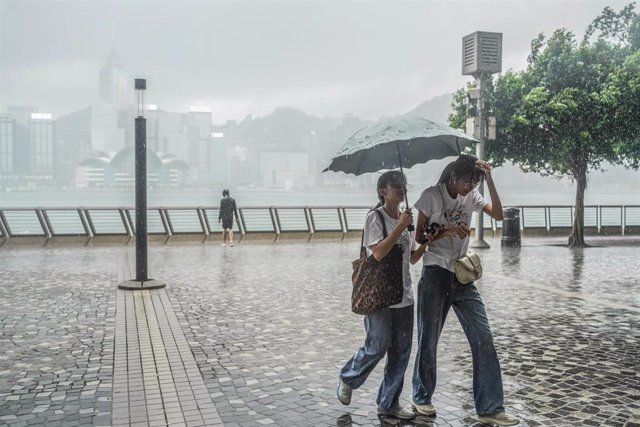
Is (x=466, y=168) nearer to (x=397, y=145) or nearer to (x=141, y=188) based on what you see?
(x=397, y=145)

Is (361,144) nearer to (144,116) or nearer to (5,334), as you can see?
(5,334)

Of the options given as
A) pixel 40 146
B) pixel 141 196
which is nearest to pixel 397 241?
pixel 141 196

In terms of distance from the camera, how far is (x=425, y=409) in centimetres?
456

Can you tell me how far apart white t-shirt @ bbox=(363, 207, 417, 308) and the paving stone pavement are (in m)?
0.88

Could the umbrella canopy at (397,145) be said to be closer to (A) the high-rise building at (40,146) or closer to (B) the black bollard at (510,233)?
(B) the black bollard at (510,233)

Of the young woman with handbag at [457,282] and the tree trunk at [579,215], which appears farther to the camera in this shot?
the tree trunk at [579,215]

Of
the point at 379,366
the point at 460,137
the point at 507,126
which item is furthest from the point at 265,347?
the point at 507,126

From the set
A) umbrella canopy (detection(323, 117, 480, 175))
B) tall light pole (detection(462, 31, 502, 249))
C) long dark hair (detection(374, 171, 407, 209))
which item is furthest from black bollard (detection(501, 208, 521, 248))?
long dark hair (detection(374, 171, 407, 209))

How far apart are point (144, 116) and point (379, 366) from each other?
7133 mm

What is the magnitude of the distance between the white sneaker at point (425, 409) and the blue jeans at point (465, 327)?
10.6 inches

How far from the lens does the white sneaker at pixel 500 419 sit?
173 inches

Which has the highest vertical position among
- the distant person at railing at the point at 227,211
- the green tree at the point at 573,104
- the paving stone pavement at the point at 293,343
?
the green tree at the point at 573,104

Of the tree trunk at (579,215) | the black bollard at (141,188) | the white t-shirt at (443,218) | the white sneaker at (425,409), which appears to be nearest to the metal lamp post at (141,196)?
the black bollard at (141,188)

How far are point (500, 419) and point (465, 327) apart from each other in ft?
2.13
